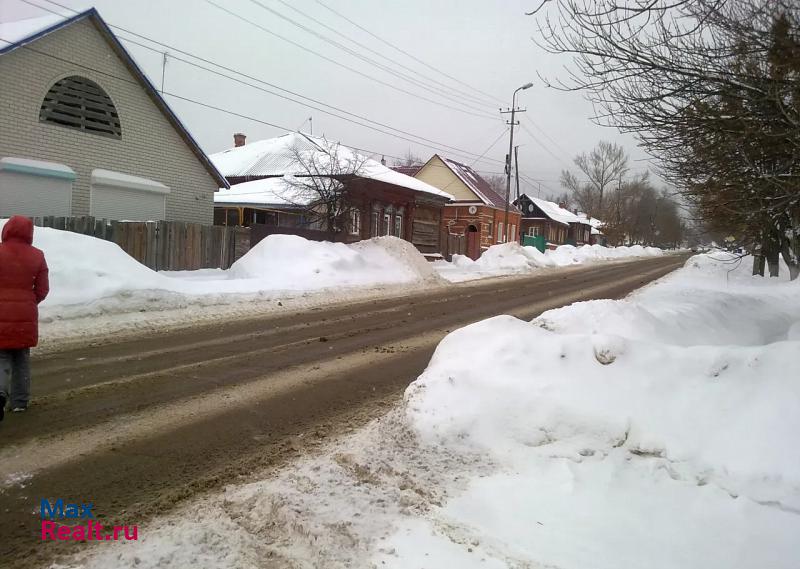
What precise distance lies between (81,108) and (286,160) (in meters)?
14.9

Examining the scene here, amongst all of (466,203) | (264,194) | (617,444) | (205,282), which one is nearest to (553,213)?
(466,203)

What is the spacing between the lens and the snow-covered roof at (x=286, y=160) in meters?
26.5

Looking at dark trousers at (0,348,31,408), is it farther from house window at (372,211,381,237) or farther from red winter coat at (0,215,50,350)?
house window at (372,211,381,237)

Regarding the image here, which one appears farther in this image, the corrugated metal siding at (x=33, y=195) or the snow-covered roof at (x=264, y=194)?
the snow-covered roof at (x=264, y=194)

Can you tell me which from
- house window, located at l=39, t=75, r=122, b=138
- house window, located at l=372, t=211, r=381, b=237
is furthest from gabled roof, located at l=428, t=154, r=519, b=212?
house window, located at l=39, t=75, r=122, b=138

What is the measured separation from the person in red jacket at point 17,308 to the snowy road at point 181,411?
316 mm

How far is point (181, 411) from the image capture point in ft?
16.8

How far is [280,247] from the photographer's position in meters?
16.7

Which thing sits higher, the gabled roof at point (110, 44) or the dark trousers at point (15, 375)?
the gabled roof at point (110, 44)

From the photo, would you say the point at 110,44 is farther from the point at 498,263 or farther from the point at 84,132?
the point at 498,263

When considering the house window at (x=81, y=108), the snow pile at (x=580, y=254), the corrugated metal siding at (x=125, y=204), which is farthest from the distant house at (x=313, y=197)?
the snow pile at (x=580, y=254)

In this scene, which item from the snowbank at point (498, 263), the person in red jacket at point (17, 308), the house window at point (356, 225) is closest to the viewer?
the person in red jacket at point (17, 308)

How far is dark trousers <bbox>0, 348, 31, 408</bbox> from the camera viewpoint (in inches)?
188

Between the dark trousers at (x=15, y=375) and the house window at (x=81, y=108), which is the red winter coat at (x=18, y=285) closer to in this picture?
the dark trousers at (x=15, y=375)
